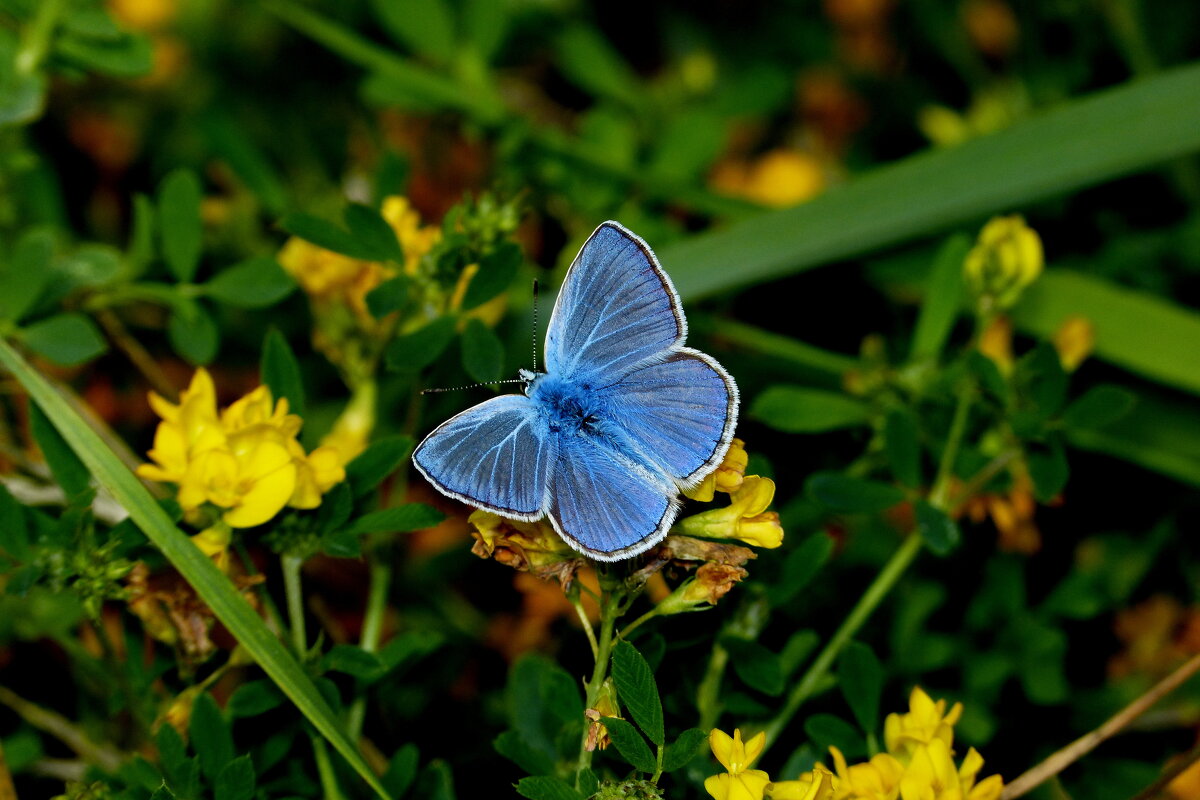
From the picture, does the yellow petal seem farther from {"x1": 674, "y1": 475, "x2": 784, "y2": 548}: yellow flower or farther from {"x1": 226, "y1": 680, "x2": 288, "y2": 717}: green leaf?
{"x1": 674, "y1": 475, "x2": 784, "y2": 548}: yellow flower

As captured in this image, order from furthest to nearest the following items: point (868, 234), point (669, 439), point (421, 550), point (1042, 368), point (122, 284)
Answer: point (421, 550), point (868, 234), point (122, 284), point (1042, 368), point (669, 439)

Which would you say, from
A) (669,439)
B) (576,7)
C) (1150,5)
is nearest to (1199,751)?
(669,439)

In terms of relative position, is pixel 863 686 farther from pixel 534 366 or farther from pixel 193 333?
pixel 193 333

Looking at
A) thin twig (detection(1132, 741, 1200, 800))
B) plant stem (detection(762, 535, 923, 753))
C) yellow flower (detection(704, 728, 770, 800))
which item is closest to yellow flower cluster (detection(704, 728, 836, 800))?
yellow flower (detection(704, 728, 770, 800))

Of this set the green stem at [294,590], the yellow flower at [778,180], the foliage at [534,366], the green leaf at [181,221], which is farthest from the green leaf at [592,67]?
the green stem at [294,590]

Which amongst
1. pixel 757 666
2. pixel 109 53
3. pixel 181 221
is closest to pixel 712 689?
pixel 757 666

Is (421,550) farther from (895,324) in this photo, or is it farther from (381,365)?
(895,324)
